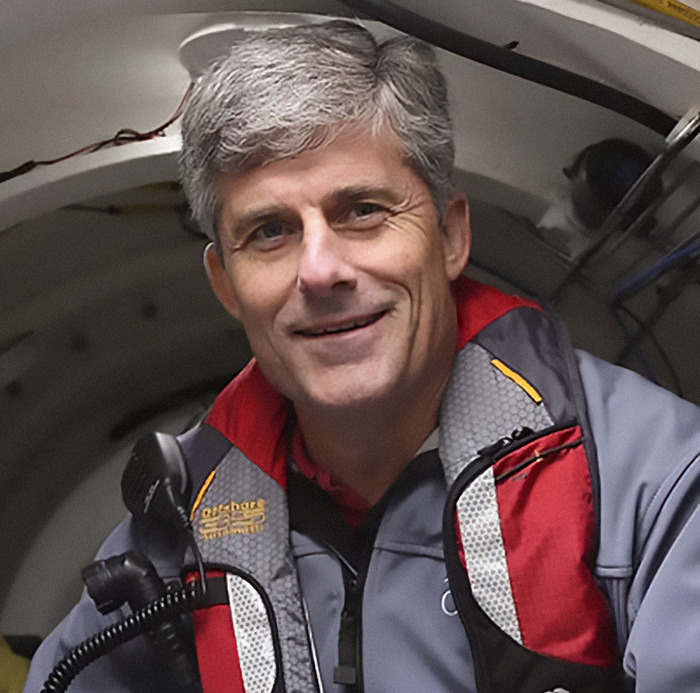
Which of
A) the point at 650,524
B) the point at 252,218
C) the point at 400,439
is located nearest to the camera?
the point at 650,524

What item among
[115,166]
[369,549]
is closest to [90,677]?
[369,549]

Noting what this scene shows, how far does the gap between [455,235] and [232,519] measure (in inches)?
20.5

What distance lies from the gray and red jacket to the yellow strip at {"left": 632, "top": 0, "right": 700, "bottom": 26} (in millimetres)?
421

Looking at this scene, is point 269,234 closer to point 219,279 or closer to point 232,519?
point 219,279

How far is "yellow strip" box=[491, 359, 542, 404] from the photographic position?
3.76ft

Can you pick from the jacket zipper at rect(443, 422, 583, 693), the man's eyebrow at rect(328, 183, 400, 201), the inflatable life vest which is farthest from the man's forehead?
the jacket zipper at rect(443, 422, 583, 693)

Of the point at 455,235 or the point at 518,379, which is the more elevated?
the point at 455,235

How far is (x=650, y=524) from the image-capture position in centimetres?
105

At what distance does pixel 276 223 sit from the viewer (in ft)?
3.84

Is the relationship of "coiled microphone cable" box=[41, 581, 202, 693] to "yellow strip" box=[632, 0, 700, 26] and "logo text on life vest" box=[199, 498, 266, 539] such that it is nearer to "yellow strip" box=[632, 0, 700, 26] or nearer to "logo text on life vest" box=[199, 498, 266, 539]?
"logo text on life vest" box=[199, 498, 266, 539]

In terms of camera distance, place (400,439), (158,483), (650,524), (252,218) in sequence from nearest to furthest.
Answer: (650,524) → (252,218) → (400,439) → (158,483)

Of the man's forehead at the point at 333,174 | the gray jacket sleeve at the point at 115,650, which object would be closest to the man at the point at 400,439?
the man's forehead at the point at 333,174

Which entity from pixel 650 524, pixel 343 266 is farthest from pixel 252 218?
pixel 650 524

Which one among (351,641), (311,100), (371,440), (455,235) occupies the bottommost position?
(351,641)
